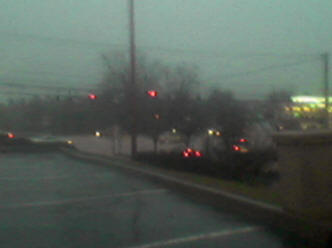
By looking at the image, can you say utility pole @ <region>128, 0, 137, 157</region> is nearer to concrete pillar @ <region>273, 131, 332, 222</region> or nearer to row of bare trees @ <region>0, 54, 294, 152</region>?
row of bare trees @ <region>0, 54, 294, 152</region>

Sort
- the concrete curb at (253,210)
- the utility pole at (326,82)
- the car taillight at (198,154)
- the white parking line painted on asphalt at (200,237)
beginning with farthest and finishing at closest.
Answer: the utility pole at (326,82) → the car taillight at (198,154) → the concrete curb at (253,210) → the white parking line painted on asphalt at (200,237)

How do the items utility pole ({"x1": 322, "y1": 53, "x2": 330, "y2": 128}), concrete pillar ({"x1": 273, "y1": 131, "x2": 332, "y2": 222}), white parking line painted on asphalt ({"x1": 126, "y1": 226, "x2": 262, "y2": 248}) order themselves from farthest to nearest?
utility pole ({"x1": 322, "y1": 53, "x2": 330, "y2": 128})
concrete pillar ({"x1": 273, "y1": 131, "x2": 332, "y2": 222})
white parking line painted on asphalt ({"x1": 126, "y1": 226, "x2": 262, "y2": 248})

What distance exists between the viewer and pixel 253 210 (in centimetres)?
869

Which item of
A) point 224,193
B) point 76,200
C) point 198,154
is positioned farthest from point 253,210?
point 198,154

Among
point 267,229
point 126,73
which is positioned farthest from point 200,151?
point 267,229

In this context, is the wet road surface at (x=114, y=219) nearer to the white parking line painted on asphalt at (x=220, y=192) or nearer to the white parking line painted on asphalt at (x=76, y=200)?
the white parking line painted on asphalt at (x=76, y=200)

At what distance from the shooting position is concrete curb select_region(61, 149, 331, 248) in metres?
7.13

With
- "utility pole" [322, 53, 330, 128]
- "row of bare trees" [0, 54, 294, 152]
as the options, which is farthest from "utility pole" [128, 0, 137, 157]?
"utility pole" [322, 53, 330, 128]

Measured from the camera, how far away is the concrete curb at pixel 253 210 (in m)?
7.13

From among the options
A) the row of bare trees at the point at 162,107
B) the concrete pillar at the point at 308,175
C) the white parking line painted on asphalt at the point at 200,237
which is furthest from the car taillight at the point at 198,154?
the white parking line painted on asphalt at the point at 200,237

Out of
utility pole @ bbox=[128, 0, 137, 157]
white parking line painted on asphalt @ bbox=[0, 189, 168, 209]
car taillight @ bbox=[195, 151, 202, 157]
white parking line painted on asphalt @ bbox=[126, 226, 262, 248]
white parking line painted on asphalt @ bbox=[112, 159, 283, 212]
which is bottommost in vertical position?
white parking line painted on asphalt @ bbox=[126, 226, 262, 248]

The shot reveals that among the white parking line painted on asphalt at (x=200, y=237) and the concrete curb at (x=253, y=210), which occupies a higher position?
the concrete curb at (x=253, y=210)

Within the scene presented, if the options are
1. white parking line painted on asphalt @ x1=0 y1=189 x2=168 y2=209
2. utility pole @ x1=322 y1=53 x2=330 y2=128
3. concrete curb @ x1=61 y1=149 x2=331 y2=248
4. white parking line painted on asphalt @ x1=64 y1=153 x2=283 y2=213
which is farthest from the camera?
utility pole @ x1=322 y1=53 x2=330 y2=128

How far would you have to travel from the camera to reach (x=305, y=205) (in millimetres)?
7617
